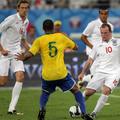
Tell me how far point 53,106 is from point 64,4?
1504 cm

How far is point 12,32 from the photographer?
15453mm

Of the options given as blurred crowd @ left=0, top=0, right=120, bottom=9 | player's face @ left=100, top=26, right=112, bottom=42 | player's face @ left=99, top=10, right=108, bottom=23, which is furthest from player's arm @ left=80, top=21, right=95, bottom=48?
blurred crowd @ left=0, top=0, right=120, bottom=9

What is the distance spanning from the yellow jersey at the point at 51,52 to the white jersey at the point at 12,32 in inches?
102

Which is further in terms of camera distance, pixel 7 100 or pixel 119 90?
pixel 119 90

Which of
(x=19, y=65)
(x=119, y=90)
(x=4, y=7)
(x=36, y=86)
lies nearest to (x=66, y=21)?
(x=4, y=7)

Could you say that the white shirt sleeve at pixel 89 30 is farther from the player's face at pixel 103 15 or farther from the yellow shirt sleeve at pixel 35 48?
the yellow shirt sleeve at pixel 35 48

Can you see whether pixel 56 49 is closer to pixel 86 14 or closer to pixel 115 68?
pixel 115 68

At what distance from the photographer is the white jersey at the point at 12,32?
1539cm

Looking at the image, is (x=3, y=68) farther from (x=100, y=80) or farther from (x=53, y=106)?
(x=100, y=80)

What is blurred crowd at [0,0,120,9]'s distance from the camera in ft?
96.5

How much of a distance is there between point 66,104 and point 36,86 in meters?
5.80

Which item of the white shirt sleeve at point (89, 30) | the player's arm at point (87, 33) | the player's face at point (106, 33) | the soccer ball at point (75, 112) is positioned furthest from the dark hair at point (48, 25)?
the white shirt sleeve at point (89, 30)

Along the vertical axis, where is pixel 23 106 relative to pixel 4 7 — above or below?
below

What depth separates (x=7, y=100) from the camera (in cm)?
1828
